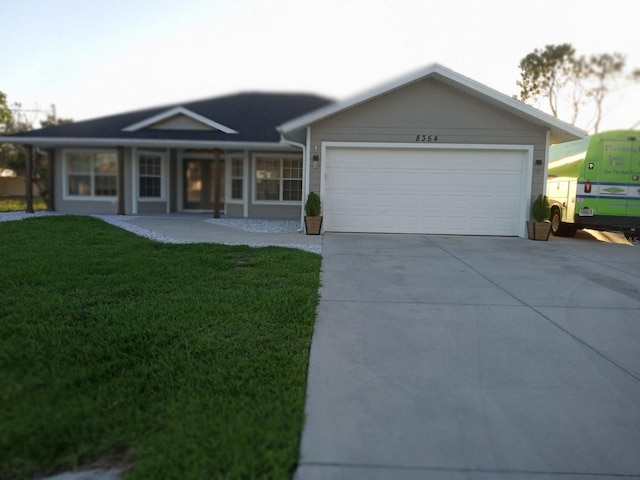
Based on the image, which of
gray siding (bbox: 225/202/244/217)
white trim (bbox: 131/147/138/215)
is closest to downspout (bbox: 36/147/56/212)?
white trim (bbox: 131/147/138/215)

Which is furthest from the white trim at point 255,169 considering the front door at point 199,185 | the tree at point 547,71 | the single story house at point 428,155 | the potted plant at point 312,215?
the tree at point 547,71

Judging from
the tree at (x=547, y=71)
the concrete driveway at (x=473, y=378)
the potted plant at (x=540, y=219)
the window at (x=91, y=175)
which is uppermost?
the tree at (x=547, y=71)

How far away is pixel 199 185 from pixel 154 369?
53.3ft

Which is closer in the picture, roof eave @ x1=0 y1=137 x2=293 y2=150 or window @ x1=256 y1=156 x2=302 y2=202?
roof eave @ x1=0 y1=137 x2=293 y2=150

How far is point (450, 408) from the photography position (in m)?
3.59

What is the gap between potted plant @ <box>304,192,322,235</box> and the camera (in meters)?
12.6

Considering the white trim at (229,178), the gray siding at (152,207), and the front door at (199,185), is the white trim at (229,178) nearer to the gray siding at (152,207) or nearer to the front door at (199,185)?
the front door at (199,185)

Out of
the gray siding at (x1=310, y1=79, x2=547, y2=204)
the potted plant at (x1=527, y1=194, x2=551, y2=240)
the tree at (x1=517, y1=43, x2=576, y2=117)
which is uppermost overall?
the tree at (x1=517, y1=43, x2=576, y2=117)

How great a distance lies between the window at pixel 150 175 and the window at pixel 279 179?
3.67 metres

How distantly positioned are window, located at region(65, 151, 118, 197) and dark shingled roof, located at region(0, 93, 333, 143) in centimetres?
104

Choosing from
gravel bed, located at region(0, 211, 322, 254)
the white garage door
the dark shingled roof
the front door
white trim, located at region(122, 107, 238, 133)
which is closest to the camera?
gravel bed, located at region(0, 211, 322, 254)

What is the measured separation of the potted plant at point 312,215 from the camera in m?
12.6

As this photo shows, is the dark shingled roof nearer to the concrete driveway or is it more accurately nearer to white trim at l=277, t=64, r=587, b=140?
white trim at l=277, t=64, r=587, b=140

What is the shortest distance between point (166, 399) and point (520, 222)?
1134 cm
